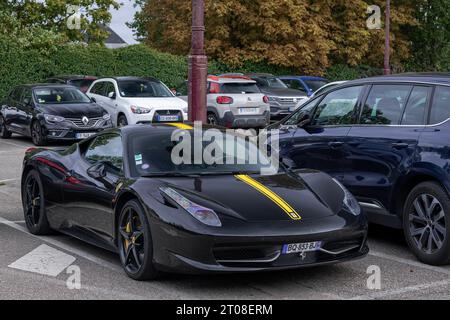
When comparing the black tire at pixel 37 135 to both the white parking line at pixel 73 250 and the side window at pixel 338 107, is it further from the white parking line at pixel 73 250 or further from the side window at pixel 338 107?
the side window at pixel 338 107

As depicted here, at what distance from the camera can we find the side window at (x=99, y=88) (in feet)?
72.7

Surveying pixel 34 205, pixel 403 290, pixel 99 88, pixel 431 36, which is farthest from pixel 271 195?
pixel 431 36

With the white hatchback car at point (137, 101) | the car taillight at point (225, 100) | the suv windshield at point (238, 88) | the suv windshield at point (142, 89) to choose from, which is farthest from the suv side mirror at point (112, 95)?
the suv windshield at point (238, 88)

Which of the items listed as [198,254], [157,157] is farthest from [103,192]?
[198,254]

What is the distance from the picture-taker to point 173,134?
7.24m

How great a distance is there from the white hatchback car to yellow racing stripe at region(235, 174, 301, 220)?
13171mm

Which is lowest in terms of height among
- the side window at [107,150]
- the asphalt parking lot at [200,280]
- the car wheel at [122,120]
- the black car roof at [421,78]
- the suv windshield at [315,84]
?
the car wheel at [122,120]

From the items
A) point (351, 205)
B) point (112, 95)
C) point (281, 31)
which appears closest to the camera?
point (351, 205)

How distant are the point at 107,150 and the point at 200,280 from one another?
5.57 feet

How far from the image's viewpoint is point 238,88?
22.6 meters

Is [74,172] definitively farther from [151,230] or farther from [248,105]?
[248,105]

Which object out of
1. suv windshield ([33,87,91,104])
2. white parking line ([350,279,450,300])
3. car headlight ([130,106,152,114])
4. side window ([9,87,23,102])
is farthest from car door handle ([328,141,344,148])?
side window ([9,87,23,102])

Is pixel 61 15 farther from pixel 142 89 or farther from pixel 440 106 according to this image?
pixel 440 106

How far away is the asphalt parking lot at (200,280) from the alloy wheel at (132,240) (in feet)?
0.45
